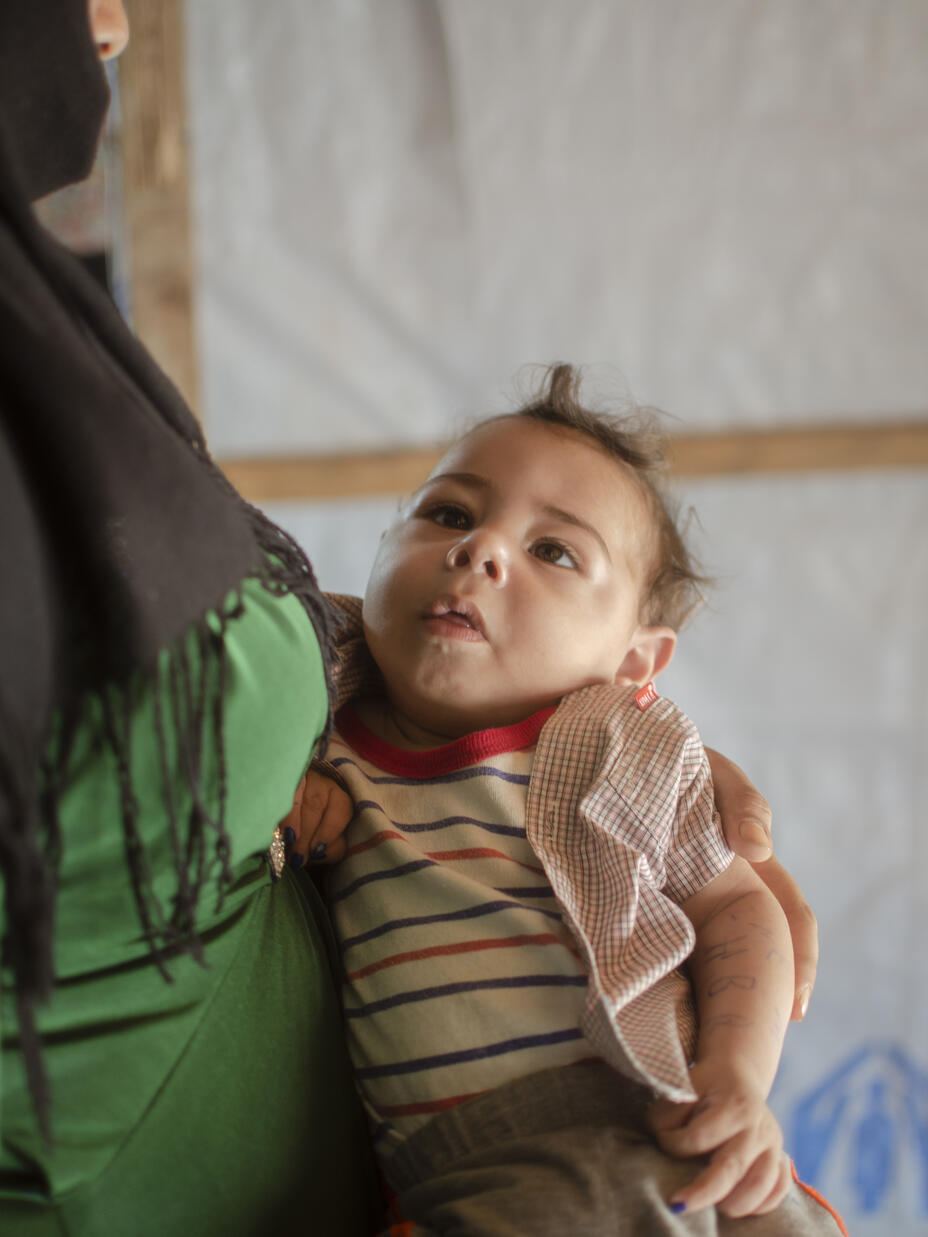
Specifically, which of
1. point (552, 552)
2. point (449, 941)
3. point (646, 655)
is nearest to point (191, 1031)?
point (449, 941)

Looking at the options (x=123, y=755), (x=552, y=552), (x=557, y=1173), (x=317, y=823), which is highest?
(x=123, y=755)

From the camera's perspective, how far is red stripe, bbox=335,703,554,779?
853 mm

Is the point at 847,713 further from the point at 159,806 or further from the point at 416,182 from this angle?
the point at 159,806

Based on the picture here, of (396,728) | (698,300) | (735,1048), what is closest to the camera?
(735,1048)

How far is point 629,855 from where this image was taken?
0.77m

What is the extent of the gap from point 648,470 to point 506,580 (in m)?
0.29

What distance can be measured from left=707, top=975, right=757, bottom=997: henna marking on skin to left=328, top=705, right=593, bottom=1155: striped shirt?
0.11m

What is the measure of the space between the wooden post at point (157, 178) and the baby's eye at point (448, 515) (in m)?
1.26

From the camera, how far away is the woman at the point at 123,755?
47 cm

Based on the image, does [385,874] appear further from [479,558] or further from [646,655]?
[646,655]

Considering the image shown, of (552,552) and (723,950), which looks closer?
(723,950)

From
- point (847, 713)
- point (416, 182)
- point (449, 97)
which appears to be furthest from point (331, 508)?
point (847, 713)

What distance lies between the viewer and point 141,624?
1.59ft

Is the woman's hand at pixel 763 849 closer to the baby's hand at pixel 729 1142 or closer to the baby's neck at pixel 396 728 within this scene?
the baby's hand at pixel 729 1142
